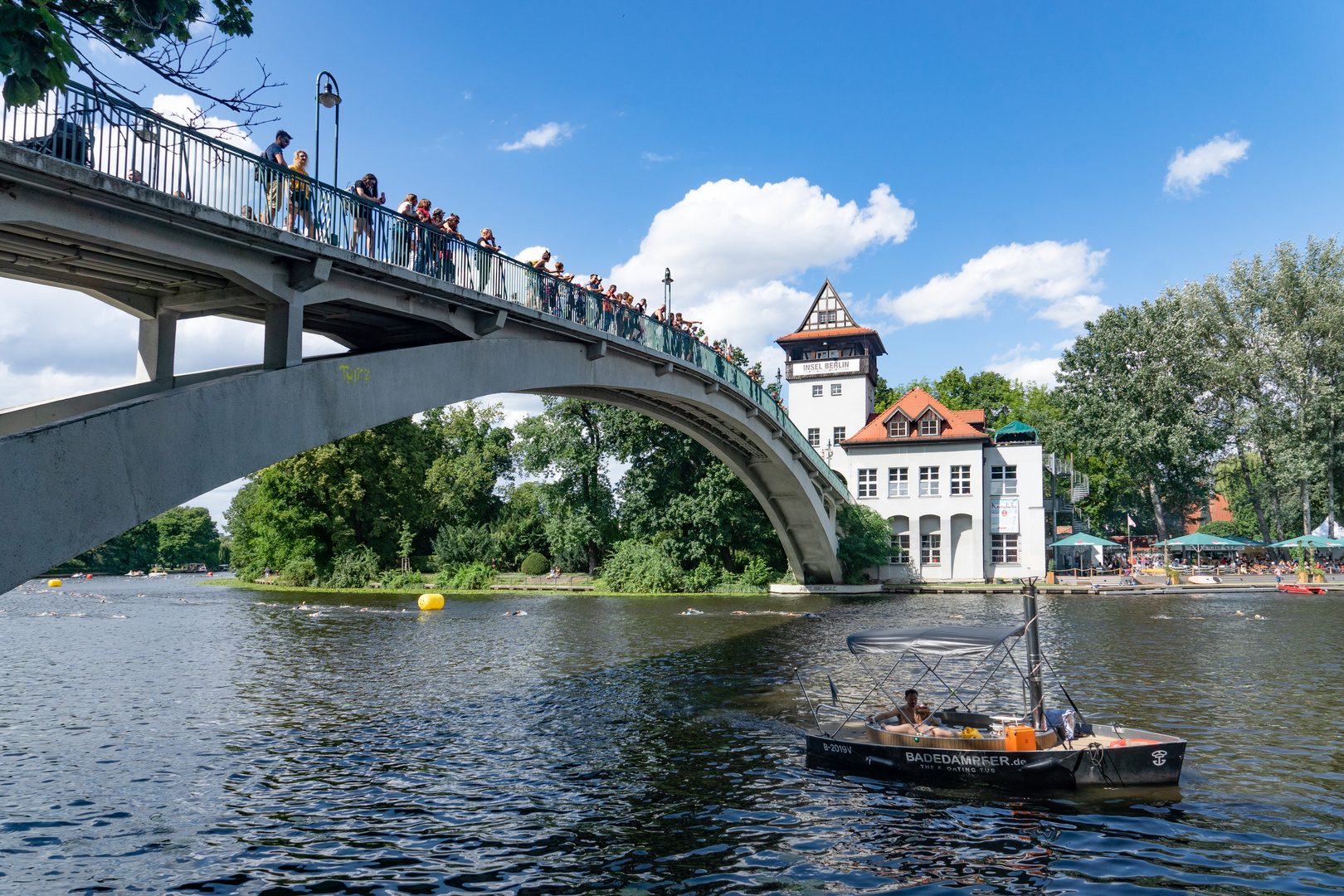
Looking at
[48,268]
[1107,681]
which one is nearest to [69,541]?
[48,268]

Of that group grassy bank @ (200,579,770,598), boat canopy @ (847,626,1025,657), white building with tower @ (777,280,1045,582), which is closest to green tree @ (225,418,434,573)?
grassy bank @ (200,579,770,598)

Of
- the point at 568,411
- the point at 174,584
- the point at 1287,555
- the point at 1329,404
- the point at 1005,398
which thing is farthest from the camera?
the point at 1005,398

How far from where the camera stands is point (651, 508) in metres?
49.6

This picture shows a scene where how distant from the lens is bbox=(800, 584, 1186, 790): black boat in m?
11.6

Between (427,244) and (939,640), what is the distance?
11.4 m

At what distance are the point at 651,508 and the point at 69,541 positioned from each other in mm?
40601

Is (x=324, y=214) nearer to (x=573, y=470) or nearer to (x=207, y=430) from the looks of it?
(x=207, y=430)

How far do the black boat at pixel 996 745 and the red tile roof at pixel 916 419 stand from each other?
1557 inches

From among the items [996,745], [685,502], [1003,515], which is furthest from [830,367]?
[996,745]

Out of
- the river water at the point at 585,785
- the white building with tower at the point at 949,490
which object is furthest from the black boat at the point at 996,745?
the white building with tower at the point at 949,490

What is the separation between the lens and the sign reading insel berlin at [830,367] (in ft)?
192

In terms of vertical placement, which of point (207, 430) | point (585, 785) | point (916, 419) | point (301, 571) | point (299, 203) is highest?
point (916, 419)

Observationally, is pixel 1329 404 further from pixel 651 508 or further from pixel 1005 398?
pixel 651 508

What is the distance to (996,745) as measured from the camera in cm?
1210
